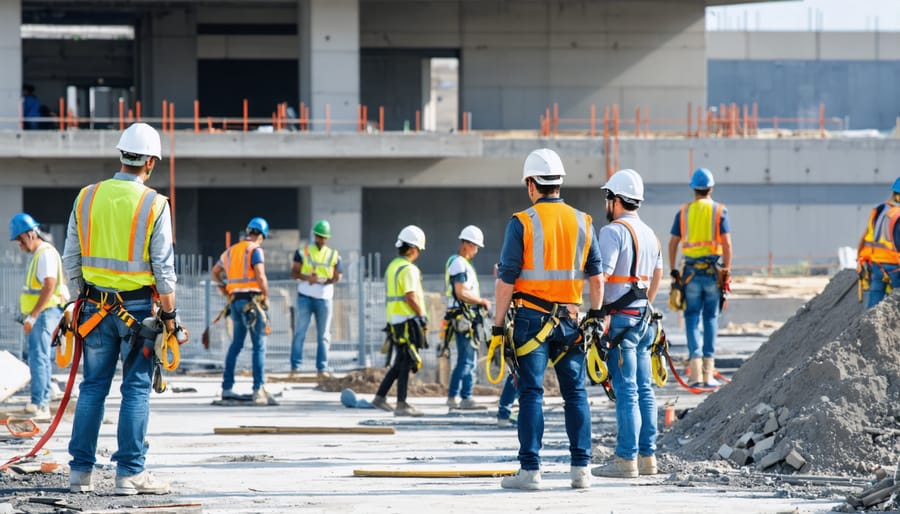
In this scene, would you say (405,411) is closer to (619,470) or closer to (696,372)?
(696,372)

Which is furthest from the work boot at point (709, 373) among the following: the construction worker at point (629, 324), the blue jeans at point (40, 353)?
the blue jeans at point (40, 353)

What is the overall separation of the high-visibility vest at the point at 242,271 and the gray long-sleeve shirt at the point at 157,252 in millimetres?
6345

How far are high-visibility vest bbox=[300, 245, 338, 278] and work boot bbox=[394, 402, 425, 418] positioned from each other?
14.1 feet

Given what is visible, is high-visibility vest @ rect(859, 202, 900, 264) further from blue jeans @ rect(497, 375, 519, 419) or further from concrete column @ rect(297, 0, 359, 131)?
concrete column @ rect(297, 0, 359, 131)

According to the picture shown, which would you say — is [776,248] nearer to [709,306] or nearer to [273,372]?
[273,372]

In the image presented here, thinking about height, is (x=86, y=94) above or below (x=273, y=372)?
above

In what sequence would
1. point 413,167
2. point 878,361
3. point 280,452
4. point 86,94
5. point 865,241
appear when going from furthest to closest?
point 86,94, point 413,167, point 865,241, point 280,452, point 878,361

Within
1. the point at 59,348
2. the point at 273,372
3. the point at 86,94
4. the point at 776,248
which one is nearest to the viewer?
the point at 59,348

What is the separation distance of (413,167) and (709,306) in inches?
815

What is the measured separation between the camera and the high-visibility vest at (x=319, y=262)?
17.6 m

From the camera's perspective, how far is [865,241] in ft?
42.7

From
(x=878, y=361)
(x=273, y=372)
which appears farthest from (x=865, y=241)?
(x=273, y=372)

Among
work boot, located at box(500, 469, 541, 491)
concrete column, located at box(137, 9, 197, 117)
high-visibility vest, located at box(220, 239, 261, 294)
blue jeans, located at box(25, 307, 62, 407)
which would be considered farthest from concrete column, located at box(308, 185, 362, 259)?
work boot, located at box(500, 469, 541, 491)

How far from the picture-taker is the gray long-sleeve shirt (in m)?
8.00
